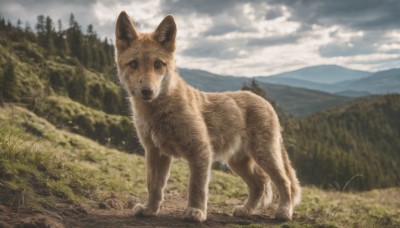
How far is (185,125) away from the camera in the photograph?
7.38 meters

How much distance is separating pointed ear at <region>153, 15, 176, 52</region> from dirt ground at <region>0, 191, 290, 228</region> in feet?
10.7

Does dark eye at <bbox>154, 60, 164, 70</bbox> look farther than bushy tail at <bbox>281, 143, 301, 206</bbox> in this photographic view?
No

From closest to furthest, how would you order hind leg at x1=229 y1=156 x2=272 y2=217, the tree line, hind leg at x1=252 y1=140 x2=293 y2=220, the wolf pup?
the wolf pup → hind leg at x1=252 y1=140 x2=293 y2=220 → hind leg at x1=229 y1=156 x2=272 y2=217 → the tree line

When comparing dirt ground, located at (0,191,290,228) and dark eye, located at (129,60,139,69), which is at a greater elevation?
dark eye, located at (129,60,139,69)

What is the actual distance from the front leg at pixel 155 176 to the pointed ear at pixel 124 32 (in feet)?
6.98

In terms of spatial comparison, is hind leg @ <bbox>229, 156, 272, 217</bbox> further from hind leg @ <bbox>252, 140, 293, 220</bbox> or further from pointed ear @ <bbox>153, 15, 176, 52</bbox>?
pointed ear @ <bbox>153, 15, 176, 52</bbox>

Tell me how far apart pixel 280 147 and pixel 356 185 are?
4800 inches

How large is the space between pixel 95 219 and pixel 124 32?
354cm

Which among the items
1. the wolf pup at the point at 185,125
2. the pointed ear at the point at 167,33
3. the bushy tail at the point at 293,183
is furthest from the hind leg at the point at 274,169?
the pointed ear at the point at 167,33

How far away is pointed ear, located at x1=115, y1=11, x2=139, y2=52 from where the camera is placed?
25.2 ft

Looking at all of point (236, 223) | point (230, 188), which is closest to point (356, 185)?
point (230, 188)

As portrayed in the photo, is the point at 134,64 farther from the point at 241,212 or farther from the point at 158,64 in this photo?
the point at 241,212

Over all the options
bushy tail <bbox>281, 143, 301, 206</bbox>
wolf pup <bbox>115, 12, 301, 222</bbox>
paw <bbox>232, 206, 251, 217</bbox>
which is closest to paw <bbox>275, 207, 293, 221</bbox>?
wolf pup <bbox>115, 12, 301, 222</bbox>

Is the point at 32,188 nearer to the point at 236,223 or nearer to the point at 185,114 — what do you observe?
the point at 185,114
